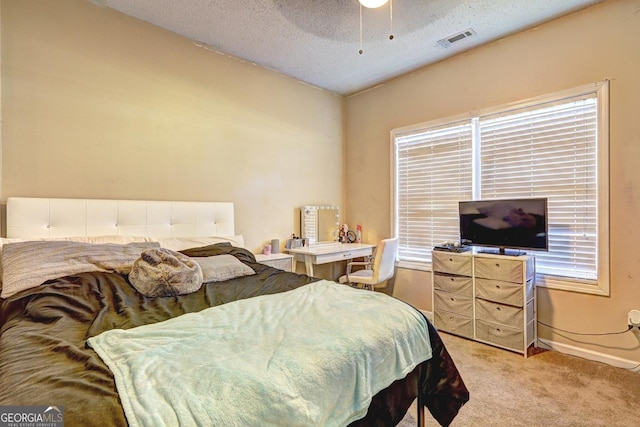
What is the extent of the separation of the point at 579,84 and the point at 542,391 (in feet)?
7.78

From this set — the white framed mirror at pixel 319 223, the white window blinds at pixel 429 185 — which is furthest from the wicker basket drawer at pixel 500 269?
the white framed mirror at pixel 319 223

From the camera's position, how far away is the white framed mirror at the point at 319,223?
3.78m

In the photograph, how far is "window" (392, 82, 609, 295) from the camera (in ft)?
8.07

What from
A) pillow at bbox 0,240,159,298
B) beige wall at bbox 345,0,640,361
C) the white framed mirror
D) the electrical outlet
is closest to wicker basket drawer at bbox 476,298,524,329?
beige wall at bbox 345,0,640,361

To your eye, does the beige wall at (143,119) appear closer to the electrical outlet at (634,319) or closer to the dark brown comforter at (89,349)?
the dark brown comforter at (89,349)

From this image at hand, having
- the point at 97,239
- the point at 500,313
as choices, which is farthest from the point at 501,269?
the point at 97,239

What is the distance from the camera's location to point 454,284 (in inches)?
114

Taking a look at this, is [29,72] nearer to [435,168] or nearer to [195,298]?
[195,298]

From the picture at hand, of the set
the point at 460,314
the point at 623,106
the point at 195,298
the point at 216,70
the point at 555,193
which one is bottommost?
the point at 460,314

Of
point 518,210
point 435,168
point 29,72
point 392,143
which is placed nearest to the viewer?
point 29,72

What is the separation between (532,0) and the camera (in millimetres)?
2359

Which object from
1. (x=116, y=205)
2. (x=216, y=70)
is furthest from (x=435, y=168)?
(x=116, y=205)

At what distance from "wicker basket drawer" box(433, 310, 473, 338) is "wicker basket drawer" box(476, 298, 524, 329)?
0.13 meters

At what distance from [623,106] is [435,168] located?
1.53 metres
